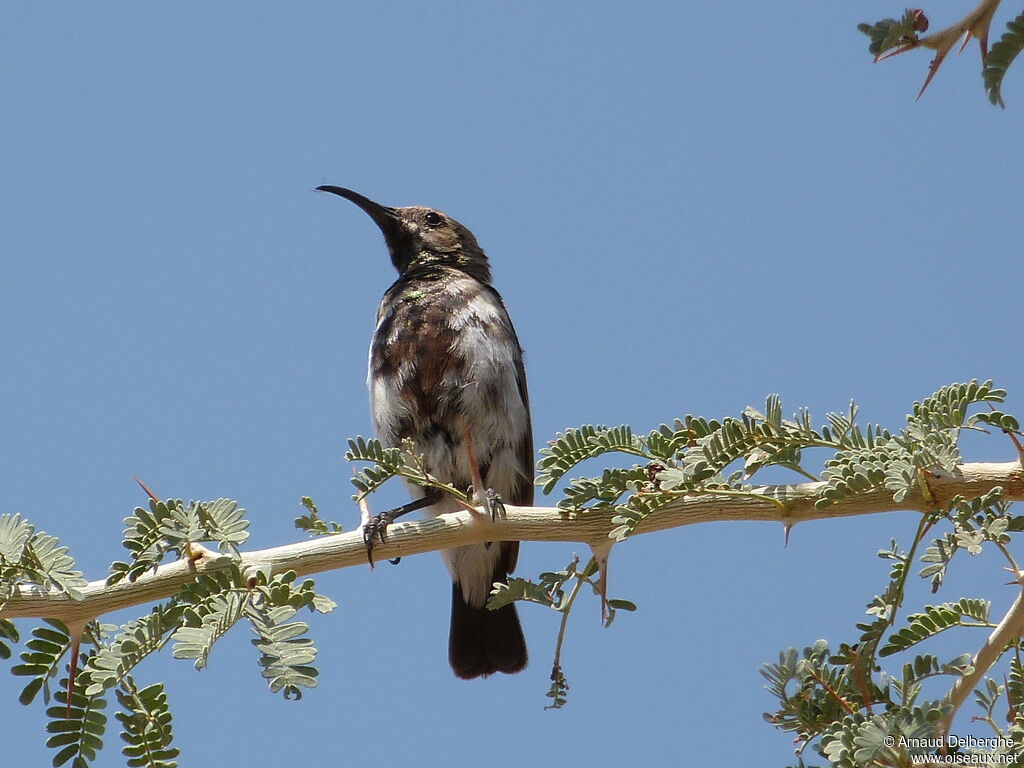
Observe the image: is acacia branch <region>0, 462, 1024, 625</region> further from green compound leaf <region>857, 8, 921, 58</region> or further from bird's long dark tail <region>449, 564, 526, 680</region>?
bird's long dark tail <region>449, 564, 526, 680</region>

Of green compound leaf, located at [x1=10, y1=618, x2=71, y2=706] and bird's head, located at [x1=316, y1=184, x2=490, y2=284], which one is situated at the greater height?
bird's head, located at [x1=316, y1=184, x2=490, y2=284]

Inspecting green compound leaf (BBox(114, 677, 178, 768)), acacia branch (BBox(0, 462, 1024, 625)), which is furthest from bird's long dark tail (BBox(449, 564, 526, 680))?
green compound leaf (BBox(114, 677, 178, 768))

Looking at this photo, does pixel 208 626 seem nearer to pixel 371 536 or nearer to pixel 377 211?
pixel 371 536

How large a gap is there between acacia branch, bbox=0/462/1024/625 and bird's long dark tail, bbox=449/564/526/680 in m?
2.39

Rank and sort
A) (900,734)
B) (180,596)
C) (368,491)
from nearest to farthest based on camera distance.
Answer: (900,734) < (180,596) < (368,491)

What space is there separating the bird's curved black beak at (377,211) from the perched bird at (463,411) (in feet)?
2.81

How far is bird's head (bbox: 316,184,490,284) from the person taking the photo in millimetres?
6949

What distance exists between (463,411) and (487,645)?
47.9 inches

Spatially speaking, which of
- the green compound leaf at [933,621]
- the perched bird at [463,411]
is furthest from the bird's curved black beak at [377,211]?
the green compound leaf at [933,621]

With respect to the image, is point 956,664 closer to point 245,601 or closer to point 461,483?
point 245,601

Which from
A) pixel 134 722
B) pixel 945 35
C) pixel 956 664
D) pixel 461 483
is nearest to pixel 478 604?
pixel 461 483

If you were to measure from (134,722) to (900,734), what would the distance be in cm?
184

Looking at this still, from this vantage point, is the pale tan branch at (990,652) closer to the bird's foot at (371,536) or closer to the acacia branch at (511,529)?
the acacia branch at (511,529)

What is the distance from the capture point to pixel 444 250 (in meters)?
6.97
